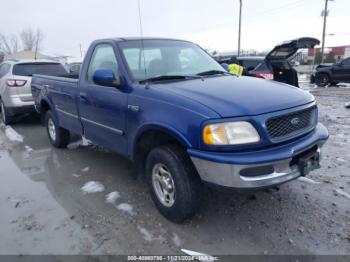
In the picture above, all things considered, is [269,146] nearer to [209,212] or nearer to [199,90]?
[199,90]

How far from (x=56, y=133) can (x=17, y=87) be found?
2760mm

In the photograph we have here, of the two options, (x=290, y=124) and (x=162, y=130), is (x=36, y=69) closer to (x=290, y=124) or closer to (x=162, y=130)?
(x=162, y=130)

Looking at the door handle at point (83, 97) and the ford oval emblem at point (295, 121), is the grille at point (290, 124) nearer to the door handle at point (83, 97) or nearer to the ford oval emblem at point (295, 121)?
the ford oval emblem at point (295, 121)

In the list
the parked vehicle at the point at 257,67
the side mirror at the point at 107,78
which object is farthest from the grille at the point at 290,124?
the parked vehicle at the point at 257,67

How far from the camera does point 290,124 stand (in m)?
2.85

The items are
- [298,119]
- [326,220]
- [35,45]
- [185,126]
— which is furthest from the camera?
[35,45]

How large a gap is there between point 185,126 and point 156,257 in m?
1.17

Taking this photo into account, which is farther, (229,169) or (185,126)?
(185,126)

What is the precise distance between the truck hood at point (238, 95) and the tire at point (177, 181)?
57 centimetres

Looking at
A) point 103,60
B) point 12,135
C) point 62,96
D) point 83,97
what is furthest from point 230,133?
point 12,135

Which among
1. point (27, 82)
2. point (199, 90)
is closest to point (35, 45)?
point (27, 82)

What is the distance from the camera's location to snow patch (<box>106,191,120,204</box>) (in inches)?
145

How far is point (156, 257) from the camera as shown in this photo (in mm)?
2670

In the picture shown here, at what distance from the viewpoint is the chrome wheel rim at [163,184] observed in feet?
10.2
